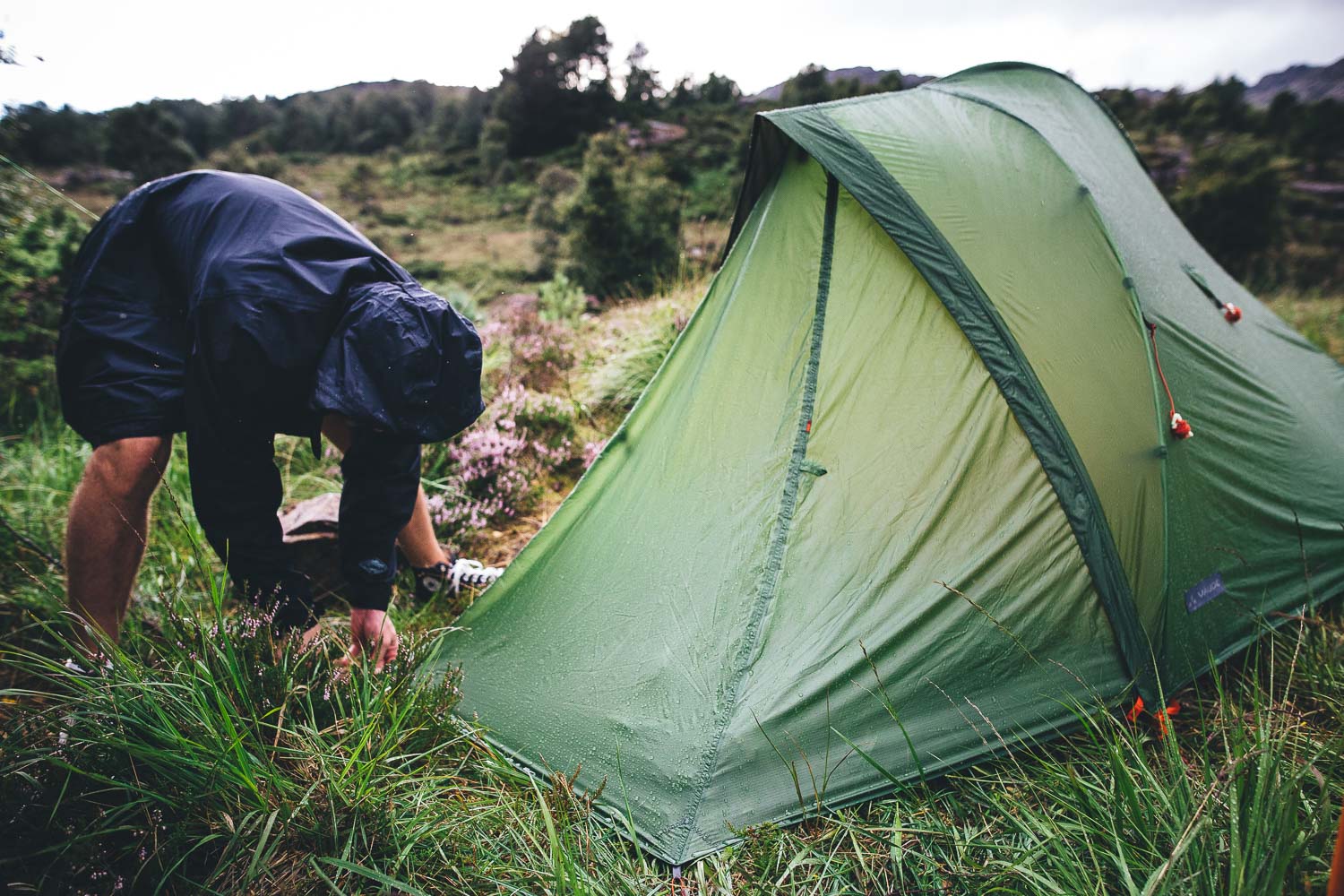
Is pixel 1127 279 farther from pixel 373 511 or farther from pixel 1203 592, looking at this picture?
pixel 373 511

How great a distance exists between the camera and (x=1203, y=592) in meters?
1.99

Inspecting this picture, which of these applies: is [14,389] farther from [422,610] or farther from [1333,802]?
[1333,802]

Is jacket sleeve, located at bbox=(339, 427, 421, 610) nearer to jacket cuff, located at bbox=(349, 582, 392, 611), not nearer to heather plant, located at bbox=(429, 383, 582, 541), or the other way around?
jacket cuff, located at bbox=(349, 582, 392, 611)

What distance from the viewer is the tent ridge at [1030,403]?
182 centimetres

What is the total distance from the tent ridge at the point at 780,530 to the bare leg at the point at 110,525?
1.65m

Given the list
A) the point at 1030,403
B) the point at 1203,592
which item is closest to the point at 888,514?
the point at 1030,403

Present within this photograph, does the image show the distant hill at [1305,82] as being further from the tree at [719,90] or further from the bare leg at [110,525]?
the bare leg at [110,525]

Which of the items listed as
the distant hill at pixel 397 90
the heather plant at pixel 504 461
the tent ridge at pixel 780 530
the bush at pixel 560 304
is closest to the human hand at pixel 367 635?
the tent ridge at pixel 780 530

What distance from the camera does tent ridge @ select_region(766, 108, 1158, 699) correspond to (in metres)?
1.82

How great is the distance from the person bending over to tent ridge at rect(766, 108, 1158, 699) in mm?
1299

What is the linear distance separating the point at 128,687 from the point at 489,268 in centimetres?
1640

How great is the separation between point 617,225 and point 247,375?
27.7 ft

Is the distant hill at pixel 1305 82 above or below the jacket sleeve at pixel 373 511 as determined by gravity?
above

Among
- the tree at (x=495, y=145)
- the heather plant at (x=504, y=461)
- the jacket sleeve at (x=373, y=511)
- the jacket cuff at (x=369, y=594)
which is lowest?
the heather plant at (x=504, y=461)
